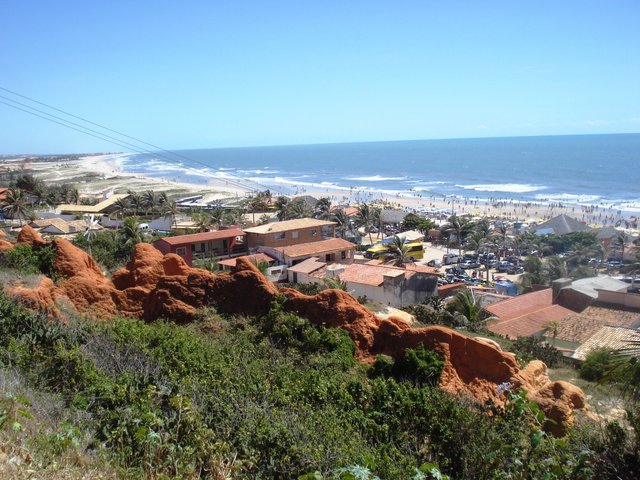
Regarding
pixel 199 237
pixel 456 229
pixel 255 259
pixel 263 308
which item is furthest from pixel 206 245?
pixel 263 308

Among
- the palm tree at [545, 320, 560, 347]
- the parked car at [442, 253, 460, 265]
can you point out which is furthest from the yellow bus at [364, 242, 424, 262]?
the palm tree at [545, 320, 560, 347]

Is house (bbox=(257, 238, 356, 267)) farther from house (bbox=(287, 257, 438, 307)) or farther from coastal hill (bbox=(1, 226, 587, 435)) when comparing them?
coastal hill (bbox=(1, 226, 587, 435))

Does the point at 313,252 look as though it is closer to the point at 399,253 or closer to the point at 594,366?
the point at 399,253

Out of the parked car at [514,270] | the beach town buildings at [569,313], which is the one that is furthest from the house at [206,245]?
the parked car at [514,270]

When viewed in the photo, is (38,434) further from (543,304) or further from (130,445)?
(543,304)

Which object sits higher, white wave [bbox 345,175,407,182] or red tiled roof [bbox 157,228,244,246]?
red tiled roof [bbox 157,228,244,246]
